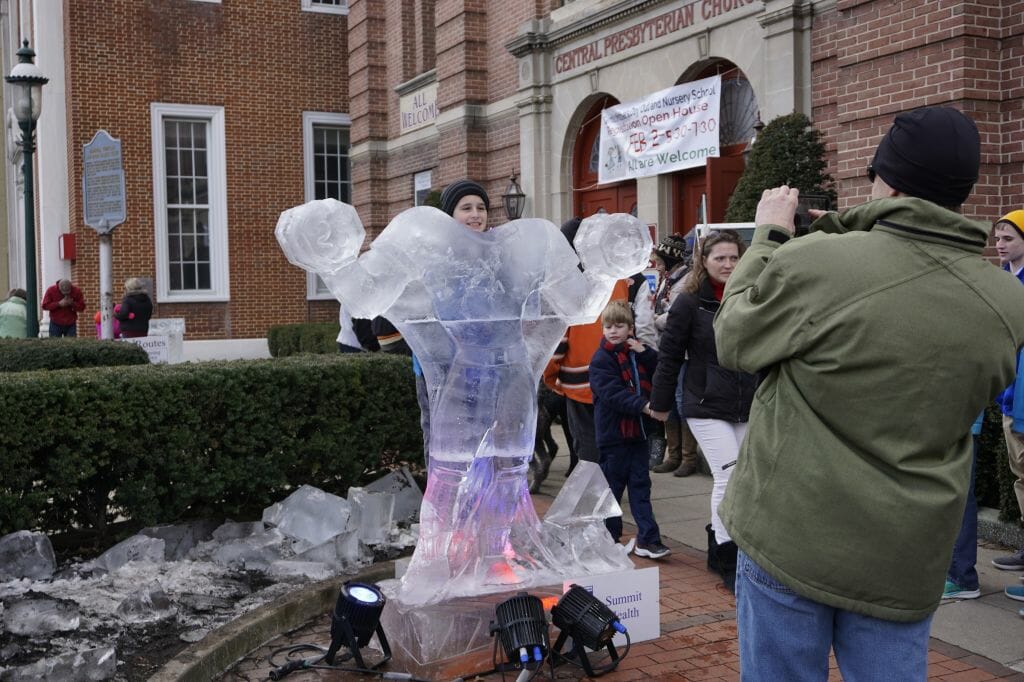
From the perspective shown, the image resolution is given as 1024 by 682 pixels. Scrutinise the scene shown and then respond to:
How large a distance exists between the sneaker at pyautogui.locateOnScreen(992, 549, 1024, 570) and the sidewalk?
0.04 metres

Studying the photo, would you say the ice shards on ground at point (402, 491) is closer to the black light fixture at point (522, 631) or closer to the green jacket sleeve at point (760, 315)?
the black light fixture at point (522, 631)

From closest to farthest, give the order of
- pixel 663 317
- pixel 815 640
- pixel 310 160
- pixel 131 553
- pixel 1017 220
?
pixel 815 640 → pixel 1017 220 → pixel 131 553 → pixel 663 317 → pixel 310 160

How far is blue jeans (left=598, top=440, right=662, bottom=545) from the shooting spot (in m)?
5.89

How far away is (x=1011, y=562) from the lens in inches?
216

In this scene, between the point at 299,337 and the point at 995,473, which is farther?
the point at 299,337

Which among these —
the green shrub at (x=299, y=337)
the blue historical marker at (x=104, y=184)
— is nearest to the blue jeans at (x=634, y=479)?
the blue historical marker at (x=104, y=184)

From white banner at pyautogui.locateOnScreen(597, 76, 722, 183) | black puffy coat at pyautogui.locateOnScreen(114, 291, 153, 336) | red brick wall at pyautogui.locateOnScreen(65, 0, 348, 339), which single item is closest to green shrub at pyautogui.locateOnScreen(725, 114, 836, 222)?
white banner at pyautogui.locateOnScreen(597, 76, 722, 183)

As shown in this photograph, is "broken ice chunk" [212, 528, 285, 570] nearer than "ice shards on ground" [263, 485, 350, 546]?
Yes

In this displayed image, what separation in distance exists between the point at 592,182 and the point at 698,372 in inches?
372

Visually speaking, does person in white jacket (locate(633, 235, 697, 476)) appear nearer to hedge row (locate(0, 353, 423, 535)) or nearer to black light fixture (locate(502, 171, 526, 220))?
hedge row (locate(0, 353, 423, 535))

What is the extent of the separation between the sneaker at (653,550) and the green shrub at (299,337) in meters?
14.4

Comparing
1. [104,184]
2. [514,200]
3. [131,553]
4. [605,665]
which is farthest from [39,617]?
[514,200]

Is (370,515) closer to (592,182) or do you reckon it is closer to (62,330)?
(592,182)

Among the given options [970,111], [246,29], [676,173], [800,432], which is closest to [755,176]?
[970,111]
